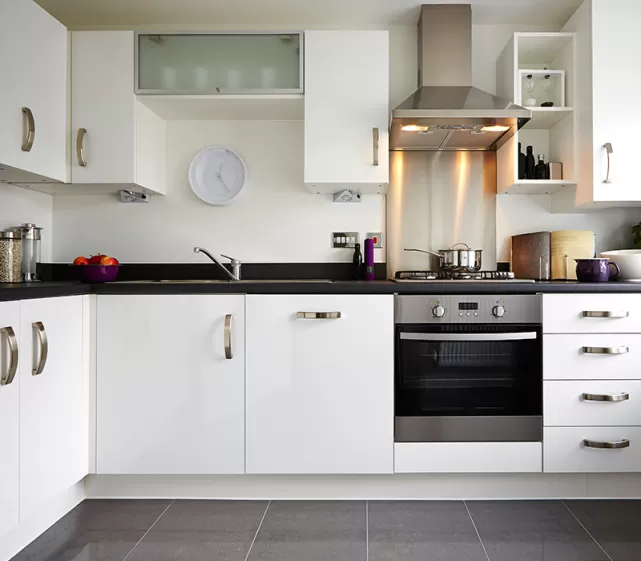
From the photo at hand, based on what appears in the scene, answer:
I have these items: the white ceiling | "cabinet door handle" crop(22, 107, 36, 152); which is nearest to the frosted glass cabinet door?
the white ceiling

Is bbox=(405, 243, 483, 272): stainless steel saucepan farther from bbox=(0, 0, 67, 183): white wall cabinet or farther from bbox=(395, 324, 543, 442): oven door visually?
bbox=(0, 0, 67, 183): white wall cabinet

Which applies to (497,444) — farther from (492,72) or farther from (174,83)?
(174,83)

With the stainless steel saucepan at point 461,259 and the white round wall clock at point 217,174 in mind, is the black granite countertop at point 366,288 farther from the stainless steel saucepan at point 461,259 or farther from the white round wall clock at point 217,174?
the white round wall clock at point 217,174

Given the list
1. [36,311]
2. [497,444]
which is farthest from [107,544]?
[497,444]

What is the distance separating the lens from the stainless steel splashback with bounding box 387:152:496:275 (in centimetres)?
285

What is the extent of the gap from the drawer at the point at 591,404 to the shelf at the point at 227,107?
1.79m

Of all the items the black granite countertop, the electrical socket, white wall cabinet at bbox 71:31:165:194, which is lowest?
the black granite countertop

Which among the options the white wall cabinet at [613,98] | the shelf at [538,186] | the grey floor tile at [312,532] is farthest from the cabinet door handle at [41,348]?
the white wall cabinet at [613,98]

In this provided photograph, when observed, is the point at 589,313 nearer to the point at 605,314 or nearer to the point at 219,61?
the point at 605,314

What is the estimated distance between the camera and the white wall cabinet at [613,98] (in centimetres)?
244

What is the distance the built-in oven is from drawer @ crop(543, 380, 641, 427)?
0.18ft

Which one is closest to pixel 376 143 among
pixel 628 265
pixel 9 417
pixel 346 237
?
pixel 346 237

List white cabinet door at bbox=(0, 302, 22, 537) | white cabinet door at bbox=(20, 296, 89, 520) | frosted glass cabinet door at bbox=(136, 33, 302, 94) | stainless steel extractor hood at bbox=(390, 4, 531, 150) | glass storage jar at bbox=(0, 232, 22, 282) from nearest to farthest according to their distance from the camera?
white cabinet door at bbox=(0, 302, 22, 537) → white cabinet door at bbox=(20, 296, 89, 520) → glass storage jar at bbox=(0, 232, 22, 282) → stainless steel extractor hood at bbox=(390, 4, 531, 150) → frosted glass cabinet door at bbox=(136, 33, 302, 94)

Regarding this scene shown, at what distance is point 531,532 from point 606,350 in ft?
2.60
